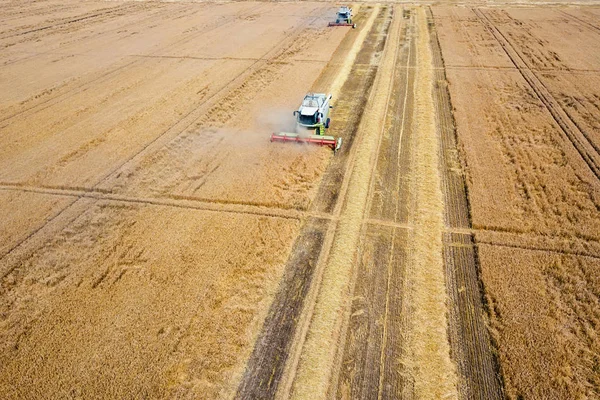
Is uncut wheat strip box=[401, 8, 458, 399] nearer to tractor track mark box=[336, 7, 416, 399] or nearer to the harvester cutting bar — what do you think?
tractor track mark box=[336, 7, 416, 399]

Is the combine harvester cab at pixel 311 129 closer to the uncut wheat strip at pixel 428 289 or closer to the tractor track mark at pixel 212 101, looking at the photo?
the uncut wheat strip at pixel 428 289

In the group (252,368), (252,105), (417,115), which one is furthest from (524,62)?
(252,368)

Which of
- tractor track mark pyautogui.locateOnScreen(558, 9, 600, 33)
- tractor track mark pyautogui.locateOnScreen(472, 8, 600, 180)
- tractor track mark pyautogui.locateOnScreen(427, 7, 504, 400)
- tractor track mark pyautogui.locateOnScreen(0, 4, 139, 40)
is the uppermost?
tractor track mark pyautogui.locateOnScreen(0, 4, 139, 40)

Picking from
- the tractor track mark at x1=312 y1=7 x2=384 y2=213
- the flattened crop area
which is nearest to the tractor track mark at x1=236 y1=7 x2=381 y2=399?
the tractor track mark at x1=312 y1=7 x2=384 y2=213

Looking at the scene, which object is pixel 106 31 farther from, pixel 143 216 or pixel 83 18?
pixel 143 216

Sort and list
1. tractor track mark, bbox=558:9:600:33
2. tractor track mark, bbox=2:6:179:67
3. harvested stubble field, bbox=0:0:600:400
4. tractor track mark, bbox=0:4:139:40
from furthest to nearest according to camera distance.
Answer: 1. tractor track mark, bbox=0:4:139:40
2. tractor track mark, bbox=558:9:600:33
3. tractor track mark, bbox=2:6:179:67
4. harvested stubble field, bbox=0:0:600:400

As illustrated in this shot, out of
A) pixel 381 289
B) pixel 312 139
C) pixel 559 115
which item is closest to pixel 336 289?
pixel 381 289

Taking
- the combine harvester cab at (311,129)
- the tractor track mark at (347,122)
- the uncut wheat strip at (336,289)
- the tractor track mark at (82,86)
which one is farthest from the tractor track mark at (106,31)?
the uncut wheat strip at (336,289)
